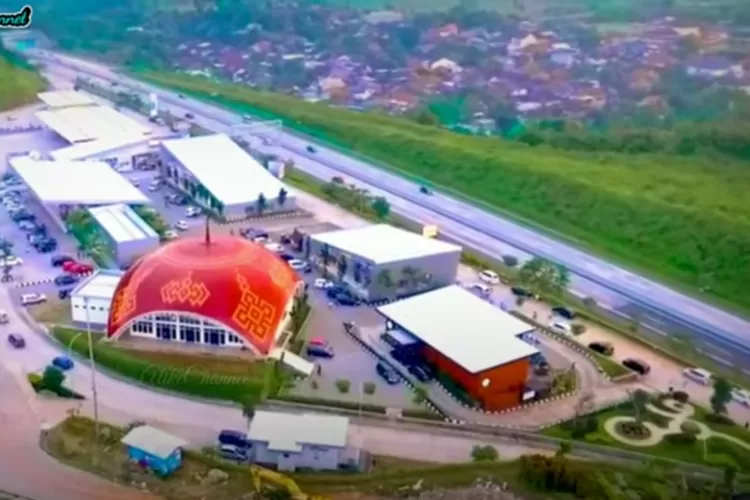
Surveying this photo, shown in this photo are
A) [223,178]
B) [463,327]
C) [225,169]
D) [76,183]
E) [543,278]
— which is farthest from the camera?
[225,169]

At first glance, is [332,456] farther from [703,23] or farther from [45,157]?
[703,23]

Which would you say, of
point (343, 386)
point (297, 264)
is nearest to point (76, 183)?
point (297, 264)

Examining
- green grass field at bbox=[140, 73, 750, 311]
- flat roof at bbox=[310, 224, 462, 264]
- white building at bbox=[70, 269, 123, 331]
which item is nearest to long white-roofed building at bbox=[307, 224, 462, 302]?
flat roof at bbox=[310, 224, 462, 264]

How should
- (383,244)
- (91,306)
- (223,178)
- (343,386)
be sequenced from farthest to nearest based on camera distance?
(223,178) → (383,244) → (91,306) → (343,386)

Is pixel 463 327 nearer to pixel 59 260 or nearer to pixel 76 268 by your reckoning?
pixel 76 268

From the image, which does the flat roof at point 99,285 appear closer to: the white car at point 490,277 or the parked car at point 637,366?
the white car at point 490,277

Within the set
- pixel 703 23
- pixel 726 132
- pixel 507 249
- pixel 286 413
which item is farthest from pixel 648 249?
pixel 703 23

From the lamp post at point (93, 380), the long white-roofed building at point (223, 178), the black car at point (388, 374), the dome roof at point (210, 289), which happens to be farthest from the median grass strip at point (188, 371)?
the long white-roofed building at point (223, 178)
